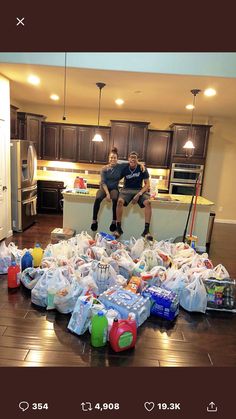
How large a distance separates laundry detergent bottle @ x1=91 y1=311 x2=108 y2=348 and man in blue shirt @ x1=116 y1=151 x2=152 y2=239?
1985 mm

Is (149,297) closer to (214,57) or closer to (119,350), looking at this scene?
(119,350)

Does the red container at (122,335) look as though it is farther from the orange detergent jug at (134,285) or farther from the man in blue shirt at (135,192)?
the man in blue shirt at (135,192)

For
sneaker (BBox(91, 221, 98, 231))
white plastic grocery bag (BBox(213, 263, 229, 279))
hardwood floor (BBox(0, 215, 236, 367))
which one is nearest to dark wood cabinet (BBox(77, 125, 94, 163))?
sneaker (BBox(91, 221, 98, 231))

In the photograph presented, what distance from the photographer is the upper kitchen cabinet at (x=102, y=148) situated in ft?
20.6

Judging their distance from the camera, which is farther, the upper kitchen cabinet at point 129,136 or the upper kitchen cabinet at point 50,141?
the upper kitchen cabinet at point 50,141

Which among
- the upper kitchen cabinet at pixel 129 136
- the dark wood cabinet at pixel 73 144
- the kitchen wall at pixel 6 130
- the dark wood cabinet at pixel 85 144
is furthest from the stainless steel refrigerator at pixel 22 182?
the upper kitchen cabinet at pixel 129 136

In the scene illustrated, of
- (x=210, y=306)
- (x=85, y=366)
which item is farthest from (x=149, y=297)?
(x=85, y=366)

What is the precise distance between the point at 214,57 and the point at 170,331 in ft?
10.6

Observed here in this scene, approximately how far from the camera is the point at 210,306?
273 centimetres

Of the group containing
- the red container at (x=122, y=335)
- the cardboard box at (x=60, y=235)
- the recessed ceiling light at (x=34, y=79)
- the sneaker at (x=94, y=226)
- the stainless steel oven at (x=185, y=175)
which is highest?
the recessed ceiling light at (x=34, y=79)

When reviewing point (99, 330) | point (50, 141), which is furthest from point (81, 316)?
point (50, 141)

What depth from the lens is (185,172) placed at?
6012 millimetres

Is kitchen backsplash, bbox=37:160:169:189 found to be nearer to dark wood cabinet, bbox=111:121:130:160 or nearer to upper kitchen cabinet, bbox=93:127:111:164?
upper kitchen cabinet, bbox=93:127:111:164

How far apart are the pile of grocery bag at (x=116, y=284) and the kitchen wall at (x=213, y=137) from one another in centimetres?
382
